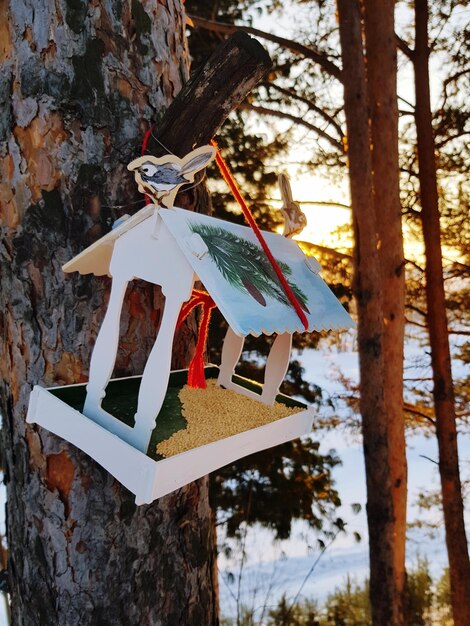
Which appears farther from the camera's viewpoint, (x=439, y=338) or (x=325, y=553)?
(x=325, y=553)

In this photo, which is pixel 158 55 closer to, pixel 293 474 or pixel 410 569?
pixel 293 474

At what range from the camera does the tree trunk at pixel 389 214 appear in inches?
129

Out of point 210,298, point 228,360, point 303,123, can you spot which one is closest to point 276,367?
point 228,360

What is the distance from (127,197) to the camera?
1.11 m

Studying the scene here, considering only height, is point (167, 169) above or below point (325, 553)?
above

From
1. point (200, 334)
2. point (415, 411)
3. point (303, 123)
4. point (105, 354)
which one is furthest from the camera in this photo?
point (415, 411)

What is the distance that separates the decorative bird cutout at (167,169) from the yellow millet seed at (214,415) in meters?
0.42

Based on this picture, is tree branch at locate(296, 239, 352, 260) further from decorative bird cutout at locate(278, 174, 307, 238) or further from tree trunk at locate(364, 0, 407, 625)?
decorative bird cutout at locate(278, 174, 307, 238)

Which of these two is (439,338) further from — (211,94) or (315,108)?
(211,94)

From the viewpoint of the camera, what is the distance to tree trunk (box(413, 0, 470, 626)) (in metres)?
3.59

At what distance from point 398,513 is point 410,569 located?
2.41 m

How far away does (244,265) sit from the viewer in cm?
90

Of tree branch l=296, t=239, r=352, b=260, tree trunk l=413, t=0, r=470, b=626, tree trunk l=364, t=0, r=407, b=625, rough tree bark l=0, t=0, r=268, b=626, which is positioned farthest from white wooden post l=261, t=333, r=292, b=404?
tree trunk l=413, t=0, r=470, b=626

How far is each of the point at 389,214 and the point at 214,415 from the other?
Result: 2.77 m
